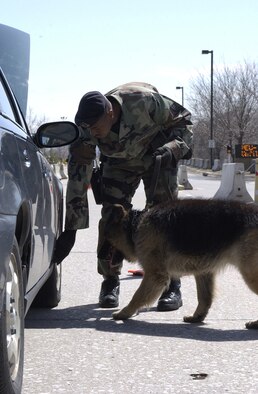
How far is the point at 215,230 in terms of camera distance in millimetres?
4977

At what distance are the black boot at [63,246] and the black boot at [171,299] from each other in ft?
3.07

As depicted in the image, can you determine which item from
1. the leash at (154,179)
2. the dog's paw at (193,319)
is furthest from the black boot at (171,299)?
the leash at (154,179)

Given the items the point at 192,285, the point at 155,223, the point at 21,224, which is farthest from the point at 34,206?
the point at 192,285

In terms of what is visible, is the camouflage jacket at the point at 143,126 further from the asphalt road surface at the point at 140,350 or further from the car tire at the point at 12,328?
the car tire at the point at 12,328

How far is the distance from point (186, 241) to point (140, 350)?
1.01 m

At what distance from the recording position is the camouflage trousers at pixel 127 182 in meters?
5.90

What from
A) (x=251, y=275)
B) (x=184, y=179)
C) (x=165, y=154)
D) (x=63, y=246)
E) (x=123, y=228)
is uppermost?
(x=165, y=154)

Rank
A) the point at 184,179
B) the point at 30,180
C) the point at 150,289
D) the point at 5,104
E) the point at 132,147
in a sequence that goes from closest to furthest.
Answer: the point at 30,180 → the point at 5,104 → the point at 150,289 → the point at 132,147 → the point at 184,179

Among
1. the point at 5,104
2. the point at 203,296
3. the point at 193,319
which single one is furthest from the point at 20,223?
the point at 203,296

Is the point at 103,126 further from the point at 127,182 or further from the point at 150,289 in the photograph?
the point at 150,289

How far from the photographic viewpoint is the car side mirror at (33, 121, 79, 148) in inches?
193

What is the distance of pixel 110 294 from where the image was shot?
589 cm

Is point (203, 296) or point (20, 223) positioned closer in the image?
point (20, 223)

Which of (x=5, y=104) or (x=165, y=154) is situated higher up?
(x=5, y=104)
